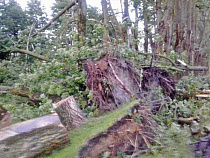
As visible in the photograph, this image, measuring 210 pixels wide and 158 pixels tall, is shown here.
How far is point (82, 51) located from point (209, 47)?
41.0 feet

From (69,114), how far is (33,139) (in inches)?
41.4

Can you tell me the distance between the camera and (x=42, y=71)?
6266 millimetres

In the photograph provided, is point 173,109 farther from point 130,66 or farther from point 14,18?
point 14,18

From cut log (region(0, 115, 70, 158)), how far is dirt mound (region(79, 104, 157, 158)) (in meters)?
0.40

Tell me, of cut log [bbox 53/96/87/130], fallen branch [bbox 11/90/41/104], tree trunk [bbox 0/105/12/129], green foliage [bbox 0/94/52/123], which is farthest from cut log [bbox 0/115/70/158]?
fallen branch [bbox 11/90/41/104]

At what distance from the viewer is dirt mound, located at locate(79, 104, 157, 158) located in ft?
11.3

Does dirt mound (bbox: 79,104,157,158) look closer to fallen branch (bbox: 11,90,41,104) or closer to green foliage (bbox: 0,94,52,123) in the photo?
green foliage (bbox: 0,94,52,123)

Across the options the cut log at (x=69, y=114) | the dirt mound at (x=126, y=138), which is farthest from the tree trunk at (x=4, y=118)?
the dirt mound at (x=126, y=138)

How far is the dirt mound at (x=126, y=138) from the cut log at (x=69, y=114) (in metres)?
0.71

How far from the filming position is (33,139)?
3119mm

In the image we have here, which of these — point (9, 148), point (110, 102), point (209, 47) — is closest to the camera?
point (9, 148)

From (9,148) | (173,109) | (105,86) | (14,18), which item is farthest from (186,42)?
(9,148)

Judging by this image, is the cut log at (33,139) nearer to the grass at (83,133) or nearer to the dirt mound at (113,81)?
the grass at (83,133)

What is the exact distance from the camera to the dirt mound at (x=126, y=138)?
3.46 m
